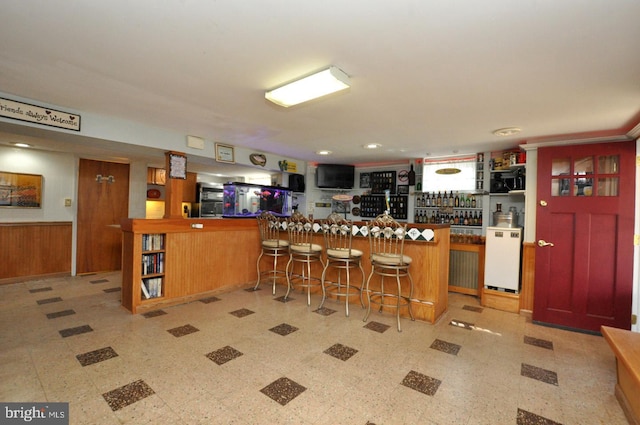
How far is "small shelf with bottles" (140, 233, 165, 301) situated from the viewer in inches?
135

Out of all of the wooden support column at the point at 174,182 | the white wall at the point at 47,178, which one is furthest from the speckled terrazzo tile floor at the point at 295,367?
the white wall at the point at 47,178

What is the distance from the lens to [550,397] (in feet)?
6.37

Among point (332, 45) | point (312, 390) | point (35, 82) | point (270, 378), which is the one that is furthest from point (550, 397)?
point (35, 82)

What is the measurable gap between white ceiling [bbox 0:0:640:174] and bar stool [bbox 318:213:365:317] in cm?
122

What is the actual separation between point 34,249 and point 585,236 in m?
7.87

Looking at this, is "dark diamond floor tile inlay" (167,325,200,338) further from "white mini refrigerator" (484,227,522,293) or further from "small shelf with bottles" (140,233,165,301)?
"white mini refrigerator" (484,227,522,293)

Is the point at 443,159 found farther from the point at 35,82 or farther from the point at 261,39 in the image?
the point at 35,82

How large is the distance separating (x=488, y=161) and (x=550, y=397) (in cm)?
375

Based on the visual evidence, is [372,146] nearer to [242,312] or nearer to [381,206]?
[381,206]

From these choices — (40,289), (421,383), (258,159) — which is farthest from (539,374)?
(40,289)

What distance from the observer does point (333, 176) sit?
6.18 m

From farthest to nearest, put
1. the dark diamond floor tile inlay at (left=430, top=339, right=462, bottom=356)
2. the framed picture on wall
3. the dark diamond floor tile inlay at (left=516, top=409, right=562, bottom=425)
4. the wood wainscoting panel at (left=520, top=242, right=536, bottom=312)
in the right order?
the framed picture on wall
the wood wainscoting panel at (left=520, top=242, right=536, bottom=312)
the dark diamond floor tile inlay at (left=430, top=339, right=462, bottom=356)
the dark diamond floor tile inlay at (left=516, top=409, right=562, bottom=425)

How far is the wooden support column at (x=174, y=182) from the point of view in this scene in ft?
12.8

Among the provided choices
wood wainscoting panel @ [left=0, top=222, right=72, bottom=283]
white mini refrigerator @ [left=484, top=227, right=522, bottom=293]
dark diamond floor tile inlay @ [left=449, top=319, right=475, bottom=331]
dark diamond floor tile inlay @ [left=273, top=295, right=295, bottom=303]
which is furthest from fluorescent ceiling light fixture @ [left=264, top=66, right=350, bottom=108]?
wood wainscoting panel @ [left=0, top=222, right=72, bottom=283]
